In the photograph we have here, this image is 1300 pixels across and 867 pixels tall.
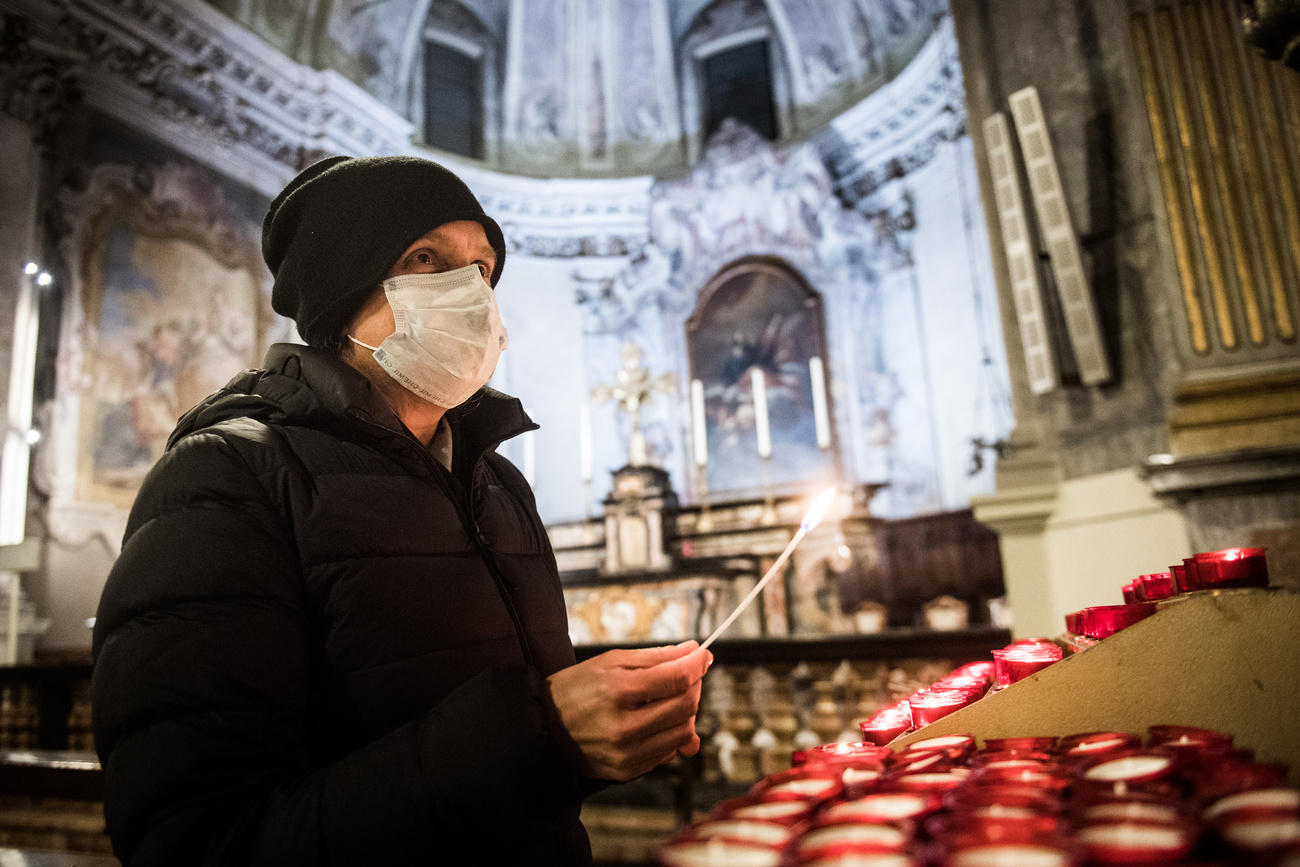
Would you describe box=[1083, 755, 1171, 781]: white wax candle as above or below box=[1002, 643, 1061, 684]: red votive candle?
below

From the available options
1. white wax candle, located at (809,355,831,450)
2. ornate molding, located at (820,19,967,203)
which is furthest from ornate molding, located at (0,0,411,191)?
white wax candle, located at (809,355,831,450)

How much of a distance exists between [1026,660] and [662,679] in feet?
1.53

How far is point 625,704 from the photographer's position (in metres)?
0.93

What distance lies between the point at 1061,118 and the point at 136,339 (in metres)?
8.00

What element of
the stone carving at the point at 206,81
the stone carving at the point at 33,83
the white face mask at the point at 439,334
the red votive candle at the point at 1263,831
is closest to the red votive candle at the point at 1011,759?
the red votive candle at the point at 1263,831

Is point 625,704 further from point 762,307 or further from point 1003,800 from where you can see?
point 762,307

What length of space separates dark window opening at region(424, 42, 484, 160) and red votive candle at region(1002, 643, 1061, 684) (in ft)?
42.5

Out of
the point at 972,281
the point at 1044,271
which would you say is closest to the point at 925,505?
the point at 972,281

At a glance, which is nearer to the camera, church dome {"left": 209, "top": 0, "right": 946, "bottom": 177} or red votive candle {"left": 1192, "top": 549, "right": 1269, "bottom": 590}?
red votive candle {"left": 1192, "top": 549, "right": 1269, "bottom": 590}

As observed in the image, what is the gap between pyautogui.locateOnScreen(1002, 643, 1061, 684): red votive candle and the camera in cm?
104

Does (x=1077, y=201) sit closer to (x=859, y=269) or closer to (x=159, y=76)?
(x=859, y=269)

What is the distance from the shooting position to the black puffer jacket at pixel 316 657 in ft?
2.98

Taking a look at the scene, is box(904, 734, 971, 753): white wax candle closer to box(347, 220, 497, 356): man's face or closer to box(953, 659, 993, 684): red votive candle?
box(953, 659, 993, 684): red votive candle

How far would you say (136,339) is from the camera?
317 inches
